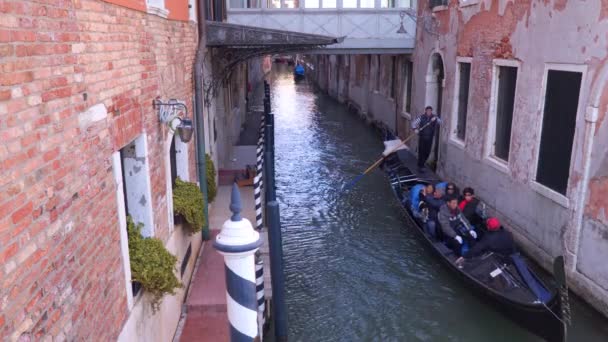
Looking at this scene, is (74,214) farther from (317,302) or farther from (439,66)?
(439,66)

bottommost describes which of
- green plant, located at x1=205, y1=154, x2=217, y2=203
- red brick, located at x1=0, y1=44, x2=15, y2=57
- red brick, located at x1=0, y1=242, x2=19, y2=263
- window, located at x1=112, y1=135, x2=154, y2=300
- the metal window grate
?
green plant, located at x1=205, y1=154, x2=217, y2=203

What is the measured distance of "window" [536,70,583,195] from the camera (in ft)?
19.9

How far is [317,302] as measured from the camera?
6.17 metres

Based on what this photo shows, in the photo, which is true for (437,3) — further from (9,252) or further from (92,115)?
(9,252)

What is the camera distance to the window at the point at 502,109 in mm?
7688

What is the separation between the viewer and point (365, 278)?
6750mm

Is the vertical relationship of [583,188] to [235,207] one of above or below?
below

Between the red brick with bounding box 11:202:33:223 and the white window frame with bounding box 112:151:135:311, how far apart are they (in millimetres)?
1148

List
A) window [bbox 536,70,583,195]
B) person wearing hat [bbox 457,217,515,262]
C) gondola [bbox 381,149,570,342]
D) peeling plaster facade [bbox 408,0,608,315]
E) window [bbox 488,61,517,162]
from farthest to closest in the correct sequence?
window [bbox 488,61,517,162] → window [bbox 536,70,583,195] → person wearing hat [bbox 457,217,515,262] → peeling plaster facade [bbox 408,0,608,315] → gondola [bbox 381,149,570,342]

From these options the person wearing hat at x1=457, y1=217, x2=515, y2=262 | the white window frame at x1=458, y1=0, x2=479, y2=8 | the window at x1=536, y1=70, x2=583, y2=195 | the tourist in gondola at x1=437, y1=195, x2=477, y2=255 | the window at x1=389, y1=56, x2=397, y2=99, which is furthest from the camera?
the window at x1=389, y1=56, x2=397, y2=99

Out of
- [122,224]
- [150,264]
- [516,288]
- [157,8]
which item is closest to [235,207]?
[122,224]

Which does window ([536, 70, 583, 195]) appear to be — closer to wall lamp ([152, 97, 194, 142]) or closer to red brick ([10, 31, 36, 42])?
wall lamp ([152, 97, 194, 142])

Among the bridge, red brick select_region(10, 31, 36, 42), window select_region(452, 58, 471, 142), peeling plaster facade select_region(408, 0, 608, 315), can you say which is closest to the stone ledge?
red brick select_region(10, 31, 36, 42)

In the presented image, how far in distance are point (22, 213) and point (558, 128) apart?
5.92m
